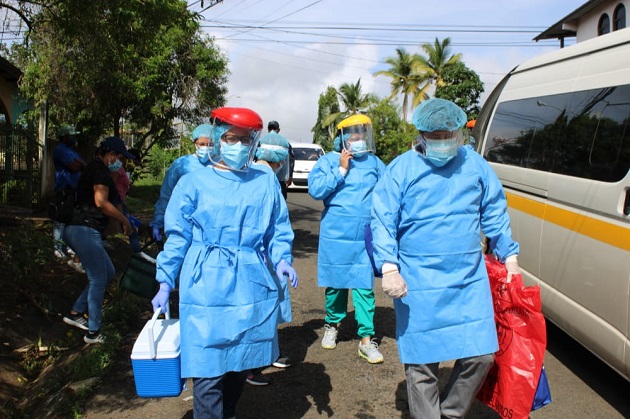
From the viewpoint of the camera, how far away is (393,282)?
2838 millimetres

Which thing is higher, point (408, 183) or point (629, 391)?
point (408, 183)

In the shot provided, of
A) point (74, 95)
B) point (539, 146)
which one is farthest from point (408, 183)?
point (74, 95)

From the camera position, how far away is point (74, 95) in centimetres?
1239

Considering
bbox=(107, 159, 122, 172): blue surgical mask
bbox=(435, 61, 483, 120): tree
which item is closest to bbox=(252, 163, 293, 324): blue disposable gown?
bbox=(107, 159, 122, 172): blue surgical mask

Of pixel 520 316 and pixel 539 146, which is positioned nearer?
pixel 520 316

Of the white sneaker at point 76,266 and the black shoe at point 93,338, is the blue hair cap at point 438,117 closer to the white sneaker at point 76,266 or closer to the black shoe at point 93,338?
the black shoe at point 93,338

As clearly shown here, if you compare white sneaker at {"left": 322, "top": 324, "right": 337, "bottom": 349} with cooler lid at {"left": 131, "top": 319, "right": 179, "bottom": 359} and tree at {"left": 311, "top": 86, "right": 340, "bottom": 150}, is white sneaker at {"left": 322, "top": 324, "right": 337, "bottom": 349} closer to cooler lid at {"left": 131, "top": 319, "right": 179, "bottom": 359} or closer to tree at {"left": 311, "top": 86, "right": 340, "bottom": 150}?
cooler lid at {"left": 131, "top": 319, "right": 179, "bottom": 359}

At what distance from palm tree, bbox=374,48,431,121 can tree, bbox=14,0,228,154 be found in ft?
80.3

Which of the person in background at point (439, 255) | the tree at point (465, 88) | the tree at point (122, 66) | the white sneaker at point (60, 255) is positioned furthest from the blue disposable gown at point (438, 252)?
the tree at point (465, 88)

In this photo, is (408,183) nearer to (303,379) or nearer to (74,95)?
(303,379)

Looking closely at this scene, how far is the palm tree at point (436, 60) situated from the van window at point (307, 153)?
1833cm

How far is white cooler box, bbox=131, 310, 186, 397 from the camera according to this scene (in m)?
2.76

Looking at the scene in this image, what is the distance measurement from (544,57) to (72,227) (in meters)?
4.22

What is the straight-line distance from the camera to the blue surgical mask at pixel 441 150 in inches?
117
